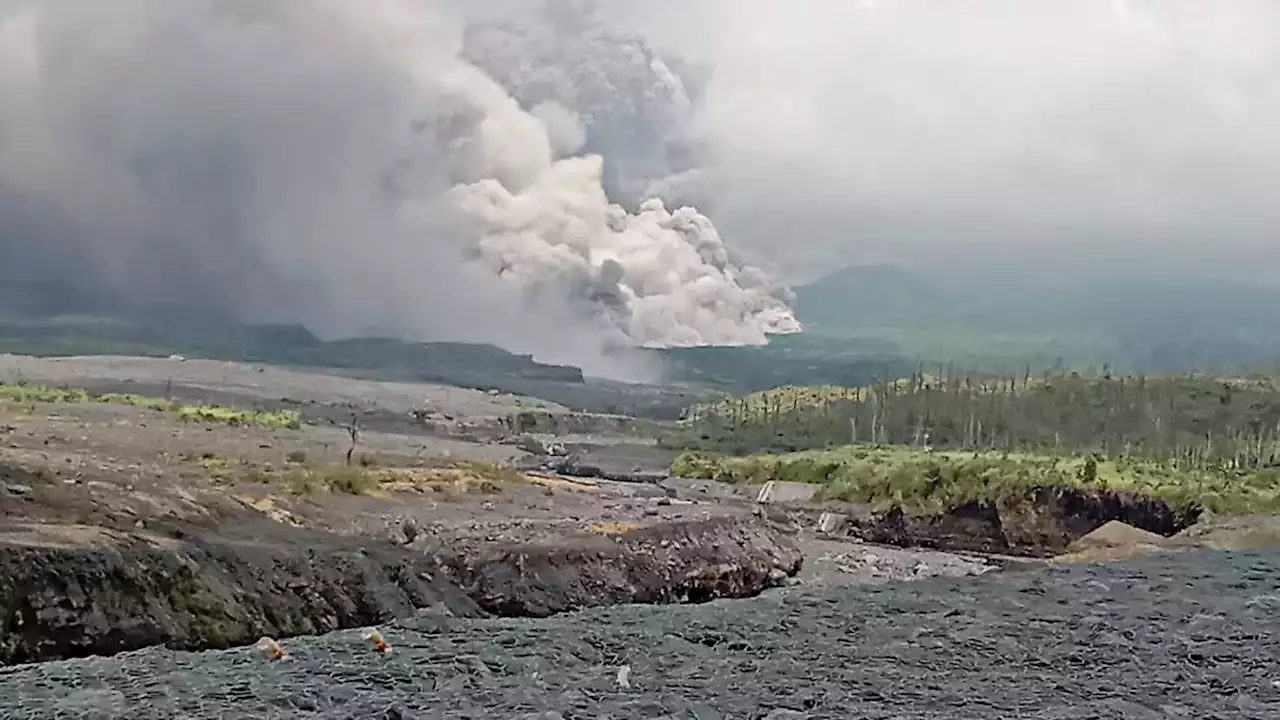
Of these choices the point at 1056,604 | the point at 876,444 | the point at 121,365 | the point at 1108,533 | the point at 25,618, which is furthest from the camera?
the point at 121,365

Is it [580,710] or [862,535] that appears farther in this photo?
[862,535]

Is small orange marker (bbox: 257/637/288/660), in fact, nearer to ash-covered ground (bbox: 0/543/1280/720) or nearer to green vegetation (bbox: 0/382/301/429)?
ash-covered ground (bbox: 0/543/1280/720)

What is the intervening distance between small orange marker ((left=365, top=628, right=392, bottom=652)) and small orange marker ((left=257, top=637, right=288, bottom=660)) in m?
0.85

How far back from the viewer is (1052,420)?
349 feet

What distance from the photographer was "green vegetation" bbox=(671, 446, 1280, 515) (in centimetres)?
6281

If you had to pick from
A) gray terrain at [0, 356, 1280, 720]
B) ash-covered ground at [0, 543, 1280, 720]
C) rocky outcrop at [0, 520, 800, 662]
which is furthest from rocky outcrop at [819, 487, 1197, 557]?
ash-covered ground at [0, 543, 1280, 720]

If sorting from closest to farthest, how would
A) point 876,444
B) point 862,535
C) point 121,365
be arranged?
1. point 862,535
2. point 876,444
3. point 121,365

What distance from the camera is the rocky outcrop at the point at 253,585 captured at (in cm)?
2023

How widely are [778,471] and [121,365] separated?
104 metres

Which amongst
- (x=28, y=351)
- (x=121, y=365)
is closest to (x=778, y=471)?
(x=121, y=365)

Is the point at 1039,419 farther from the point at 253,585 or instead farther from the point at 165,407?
the point at 253,585

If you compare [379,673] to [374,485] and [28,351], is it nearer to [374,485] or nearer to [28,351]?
[374,485]

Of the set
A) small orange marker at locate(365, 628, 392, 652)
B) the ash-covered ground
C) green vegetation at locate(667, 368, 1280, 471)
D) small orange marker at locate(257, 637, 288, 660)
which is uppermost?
green vegetation at locate(667, 368, 1280, 471)

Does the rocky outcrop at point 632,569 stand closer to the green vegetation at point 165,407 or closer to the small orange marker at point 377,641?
the small orange marker at point 377,641
